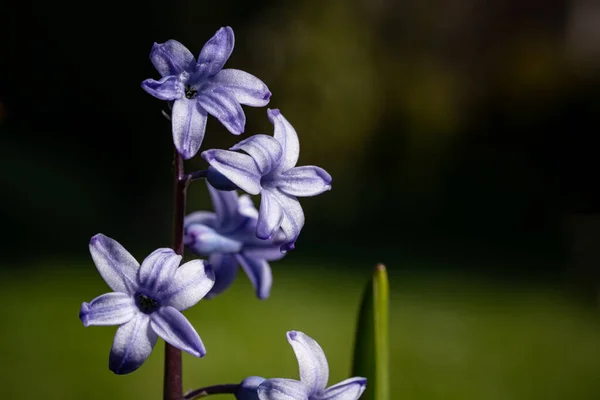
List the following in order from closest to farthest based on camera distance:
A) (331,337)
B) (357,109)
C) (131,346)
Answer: (131,346) < (331,337) < (357,109)

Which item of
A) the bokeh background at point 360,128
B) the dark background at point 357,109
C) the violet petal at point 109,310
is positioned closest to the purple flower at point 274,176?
the violet petal at point 109,310

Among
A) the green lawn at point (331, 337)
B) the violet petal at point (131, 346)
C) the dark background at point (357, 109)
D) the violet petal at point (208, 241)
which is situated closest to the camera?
the violet petal at point (131, 346)

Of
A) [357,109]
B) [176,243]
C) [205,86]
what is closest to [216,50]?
[205,86]

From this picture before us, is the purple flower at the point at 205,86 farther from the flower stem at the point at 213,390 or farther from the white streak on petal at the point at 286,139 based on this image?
the flower stem at the point at 213,390

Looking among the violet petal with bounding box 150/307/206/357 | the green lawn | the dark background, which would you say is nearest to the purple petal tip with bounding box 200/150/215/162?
the violet petal with bounding box 150/307/206/357

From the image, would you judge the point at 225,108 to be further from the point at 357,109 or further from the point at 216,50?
the point at 357,109

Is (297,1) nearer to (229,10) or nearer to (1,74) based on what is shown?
(229,10)
